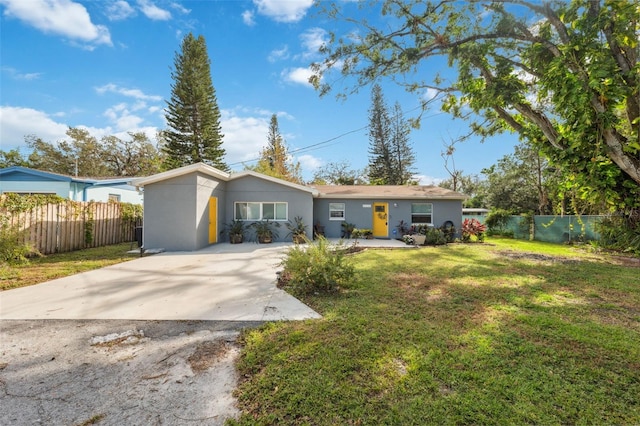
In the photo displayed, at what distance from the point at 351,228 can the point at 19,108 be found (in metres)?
20.9

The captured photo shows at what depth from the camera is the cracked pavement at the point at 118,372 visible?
1.92m

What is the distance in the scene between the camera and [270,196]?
41.0ft

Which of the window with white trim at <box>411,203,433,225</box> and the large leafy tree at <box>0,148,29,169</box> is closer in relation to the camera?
the window with white trim at <box>411,203,433,225</box>

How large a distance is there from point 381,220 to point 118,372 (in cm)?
1255

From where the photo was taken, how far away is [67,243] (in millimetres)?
9195

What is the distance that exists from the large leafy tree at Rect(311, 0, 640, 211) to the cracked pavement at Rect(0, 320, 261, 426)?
219 inches

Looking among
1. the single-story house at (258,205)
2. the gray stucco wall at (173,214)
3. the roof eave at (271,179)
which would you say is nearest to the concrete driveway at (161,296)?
the gray stucco wall at (173,214)

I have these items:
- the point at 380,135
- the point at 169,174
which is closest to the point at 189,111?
the point at 169,174

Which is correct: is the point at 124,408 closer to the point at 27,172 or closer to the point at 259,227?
the point at 259,227

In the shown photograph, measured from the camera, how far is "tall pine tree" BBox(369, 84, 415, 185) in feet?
92.9

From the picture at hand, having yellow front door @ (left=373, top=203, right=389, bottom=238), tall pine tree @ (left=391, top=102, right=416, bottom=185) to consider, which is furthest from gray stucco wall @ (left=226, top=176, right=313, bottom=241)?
tall pine tree @ (left=391, top=102, right=416, bottom=185)

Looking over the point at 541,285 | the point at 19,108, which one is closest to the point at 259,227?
the point at 541,285

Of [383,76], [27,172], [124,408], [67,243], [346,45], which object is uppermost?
[346,45]

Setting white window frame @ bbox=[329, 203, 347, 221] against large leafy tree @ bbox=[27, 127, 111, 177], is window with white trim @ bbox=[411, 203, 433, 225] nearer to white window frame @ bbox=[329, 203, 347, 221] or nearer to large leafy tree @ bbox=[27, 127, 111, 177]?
white window frame @ bbox=[329, 203, 347, 221]
